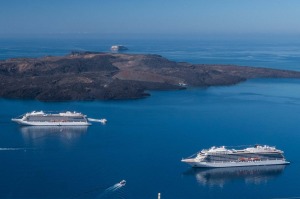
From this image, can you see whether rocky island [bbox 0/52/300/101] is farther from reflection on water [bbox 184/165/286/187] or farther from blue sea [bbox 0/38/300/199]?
reflection on water [bbox 184/165/286/187]

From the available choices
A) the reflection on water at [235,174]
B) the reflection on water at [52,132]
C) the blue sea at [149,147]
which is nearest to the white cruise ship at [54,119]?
the reflection on water at [52,132]

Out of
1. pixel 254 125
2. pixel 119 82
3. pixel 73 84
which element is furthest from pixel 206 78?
pixel 254 125

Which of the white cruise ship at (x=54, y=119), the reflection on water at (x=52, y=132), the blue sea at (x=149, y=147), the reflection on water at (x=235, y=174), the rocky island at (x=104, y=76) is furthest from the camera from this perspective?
the rocky island at (x=104, y=76)

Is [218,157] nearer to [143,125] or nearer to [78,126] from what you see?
[143,125]

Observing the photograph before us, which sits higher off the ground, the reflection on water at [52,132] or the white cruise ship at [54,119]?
the white cruise ship at [54,119]

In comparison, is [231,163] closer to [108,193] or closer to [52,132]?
[108,193]

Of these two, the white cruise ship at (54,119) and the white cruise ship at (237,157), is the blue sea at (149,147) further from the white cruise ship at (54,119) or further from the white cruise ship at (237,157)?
the white cruise ship at (54,119)
